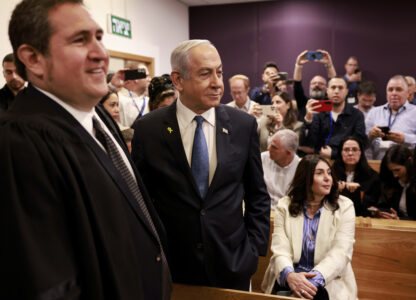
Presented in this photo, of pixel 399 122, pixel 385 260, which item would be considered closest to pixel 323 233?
pixel 385 260

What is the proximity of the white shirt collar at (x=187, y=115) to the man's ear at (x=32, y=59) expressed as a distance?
0.74 metres

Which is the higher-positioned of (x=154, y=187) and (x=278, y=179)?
(x=154, y=187)

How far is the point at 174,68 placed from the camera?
1.47 metres

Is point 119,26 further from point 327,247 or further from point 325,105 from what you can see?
point 327,247

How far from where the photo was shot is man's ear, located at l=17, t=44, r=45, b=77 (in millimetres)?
777

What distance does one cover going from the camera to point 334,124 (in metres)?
3.76

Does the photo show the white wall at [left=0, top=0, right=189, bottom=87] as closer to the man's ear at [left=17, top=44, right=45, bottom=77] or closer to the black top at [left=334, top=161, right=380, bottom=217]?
the black top at [left=334, top=161, right=380, bottom=217]

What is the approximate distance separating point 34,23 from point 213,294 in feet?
3.66

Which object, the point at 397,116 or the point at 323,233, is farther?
the point at 397,116

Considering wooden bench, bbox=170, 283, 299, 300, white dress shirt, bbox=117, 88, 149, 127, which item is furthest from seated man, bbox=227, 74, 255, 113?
wooden bench, bbox=170, 283, 299, 300

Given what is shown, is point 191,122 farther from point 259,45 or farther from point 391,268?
point 259,45

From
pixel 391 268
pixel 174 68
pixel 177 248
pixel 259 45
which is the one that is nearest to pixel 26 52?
pixel 174 68

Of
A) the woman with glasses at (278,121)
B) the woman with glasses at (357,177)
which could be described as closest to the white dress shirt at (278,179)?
the woman with glasses at (357,177)

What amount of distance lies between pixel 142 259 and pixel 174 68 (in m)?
0.80
